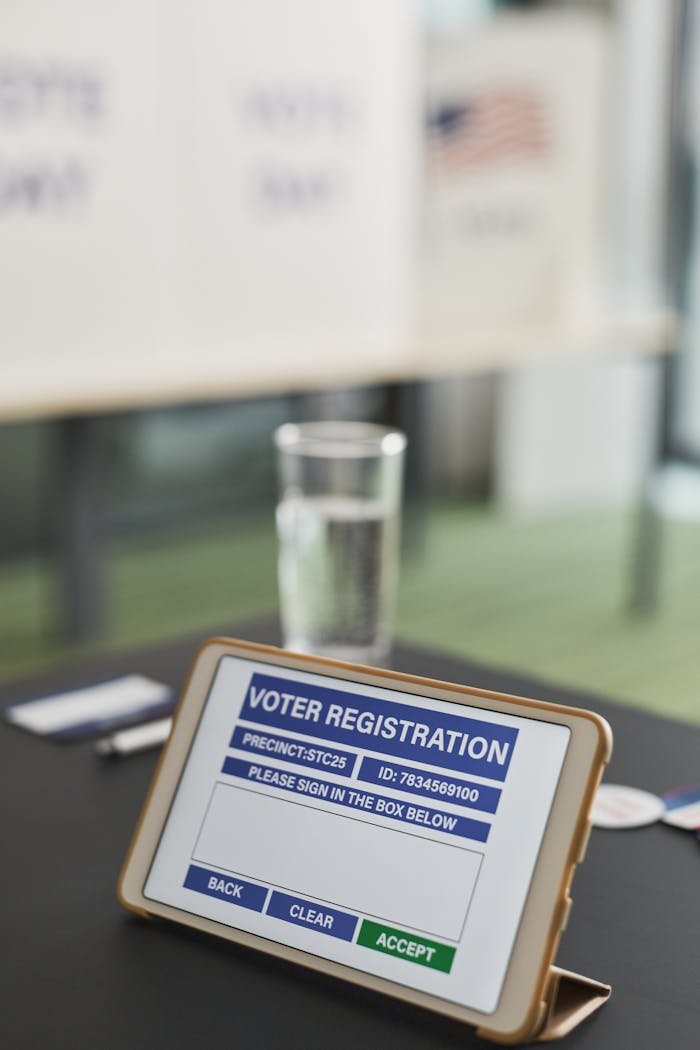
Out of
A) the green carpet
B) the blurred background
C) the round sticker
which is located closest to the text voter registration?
the round sticker

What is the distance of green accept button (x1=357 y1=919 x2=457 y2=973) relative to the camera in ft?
1.80

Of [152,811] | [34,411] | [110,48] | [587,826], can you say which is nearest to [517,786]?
[587,826]

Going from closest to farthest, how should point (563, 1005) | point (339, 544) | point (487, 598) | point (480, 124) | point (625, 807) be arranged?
point (563, 1005) → point (625, 807) → point (339, 544) → point (487, 598) → point (480, 124)

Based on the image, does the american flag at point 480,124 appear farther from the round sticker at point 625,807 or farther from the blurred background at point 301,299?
the round sticker at point 625,807

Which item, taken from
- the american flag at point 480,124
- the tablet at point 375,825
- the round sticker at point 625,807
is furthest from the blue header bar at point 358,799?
the american flag at point 480,124

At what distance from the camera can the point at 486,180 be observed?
393 cm

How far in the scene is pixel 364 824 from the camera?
598 millimetres

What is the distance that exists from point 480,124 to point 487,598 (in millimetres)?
1443

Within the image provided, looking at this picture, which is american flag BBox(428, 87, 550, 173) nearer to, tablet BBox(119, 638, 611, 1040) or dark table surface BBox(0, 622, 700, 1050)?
dark table surface BBox(0, 622, 700, 1050)

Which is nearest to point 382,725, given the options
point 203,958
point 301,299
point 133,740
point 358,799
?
point 358,799

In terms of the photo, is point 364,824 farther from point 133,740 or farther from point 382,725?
point 133,740

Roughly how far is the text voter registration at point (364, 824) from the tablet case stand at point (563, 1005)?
22 millimetres

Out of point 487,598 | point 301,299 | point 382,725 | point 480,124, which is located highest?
point 480,124

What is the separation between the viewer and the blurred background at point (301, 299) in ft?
9.59
